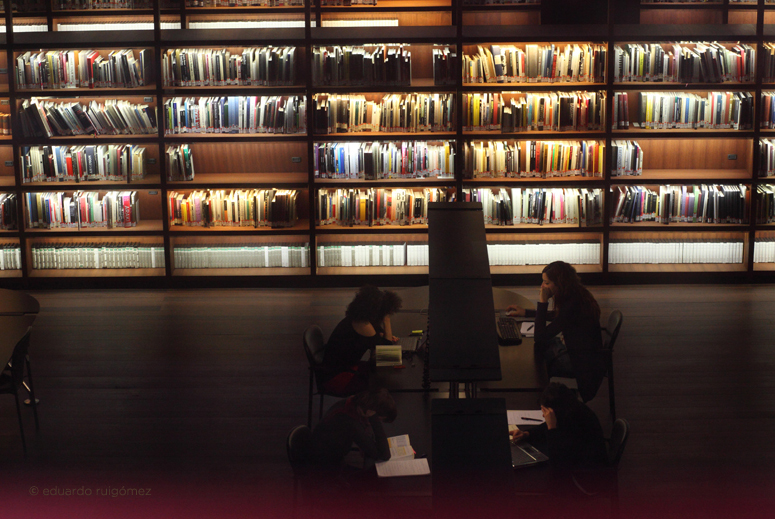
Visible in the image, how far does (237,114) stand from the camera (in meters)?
7.06

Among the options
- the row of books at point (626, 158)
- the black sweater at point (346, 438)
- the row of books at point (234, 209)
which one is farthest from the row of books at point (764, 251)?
the black sweater at point (346, 438)

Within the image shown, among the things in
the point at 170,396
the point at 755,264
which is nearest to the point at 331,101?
the point at 170,396

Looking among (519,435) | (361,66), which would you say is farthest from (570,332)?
(361,66)

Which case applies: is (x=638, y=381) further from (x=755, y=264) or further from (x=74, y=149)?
(x=74, y=149)

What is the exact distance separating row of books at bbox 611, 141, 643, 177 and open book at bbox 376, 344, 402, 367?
4.01 m

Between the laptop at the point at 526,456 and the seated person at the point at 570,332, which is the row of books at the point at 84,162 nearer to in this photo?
the seated person at the point at 570,332

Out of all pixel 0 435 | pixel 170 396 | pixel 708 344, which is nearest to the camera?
pixel 0 435

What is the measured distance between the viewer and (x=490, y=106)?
6.95 metres

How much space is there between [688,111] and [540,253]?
1883 mm

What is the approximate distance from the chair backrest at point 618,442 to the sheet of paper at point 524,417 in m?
0.38

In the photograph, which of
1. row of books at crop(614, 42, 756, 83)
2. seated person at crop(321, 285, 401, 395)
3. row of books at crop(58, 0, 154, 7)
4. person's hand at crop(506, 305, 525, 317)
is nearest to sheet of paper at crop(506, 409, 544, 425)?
seated person at crop(321, 285, 401, 395)

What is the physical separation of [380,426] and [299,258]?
445 cm

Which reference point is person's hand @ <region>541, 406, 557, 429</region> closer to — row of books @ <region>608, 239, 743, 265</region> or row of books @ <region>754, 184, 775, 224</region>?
row of books @ <region>608, 239, 743, 265</region>

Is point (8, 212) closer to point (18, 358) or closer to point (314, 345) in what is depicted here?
point (18, 358)
